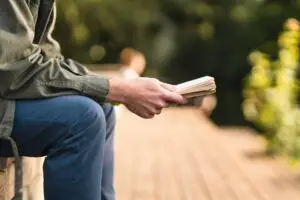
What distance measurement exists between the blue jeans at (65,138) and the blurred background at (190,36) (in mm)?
7385

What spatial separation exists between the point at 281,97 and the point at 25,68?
3.73 meters

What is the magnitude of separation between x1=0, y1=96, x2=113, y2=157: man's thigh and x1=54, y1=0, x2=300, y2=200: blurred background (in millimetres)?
7378

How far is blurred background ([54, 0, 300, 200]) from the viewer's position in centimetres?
933

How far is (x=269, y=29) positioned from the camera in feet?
31.9

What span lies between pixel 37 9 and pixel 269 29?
834cm

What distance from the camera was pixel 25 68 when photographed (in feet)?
5.11

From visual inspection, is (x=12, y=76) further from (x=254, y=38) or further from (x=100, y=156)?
(x=254, y=38)

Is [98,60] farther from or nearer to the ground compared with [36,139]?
nearer to the ground

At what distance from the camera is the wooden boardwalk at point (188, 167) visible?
317 centimetres

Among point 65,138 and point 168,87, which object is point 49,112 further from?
point 168,87

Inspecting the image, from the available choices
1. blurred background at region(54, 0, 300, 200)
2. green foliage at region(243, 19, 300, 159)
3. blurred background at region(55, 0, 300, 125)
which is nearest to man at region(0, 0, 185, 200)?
green foliage at region(243, 19, 300, 159)

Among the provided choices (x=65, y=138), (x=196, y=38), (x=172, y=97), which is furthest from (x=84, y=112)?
(x=196, y=38)

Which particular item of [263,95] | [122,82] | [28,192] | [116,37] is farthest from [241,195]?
[116,37]

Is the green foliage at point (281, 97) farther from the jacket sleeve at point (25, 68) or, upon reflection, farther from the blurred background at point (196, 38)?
the blurred background at point (196, 38)
